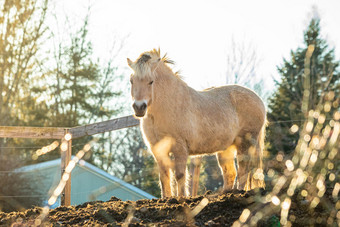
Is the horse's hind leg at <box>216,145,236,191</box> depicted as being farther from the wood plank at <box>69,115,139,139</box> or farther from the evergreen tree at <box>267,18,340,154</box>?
Result: the evergreen tree at <box>267,18,340,154</box>

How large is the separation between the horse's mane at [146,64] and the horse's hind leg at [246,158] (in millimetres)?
2051

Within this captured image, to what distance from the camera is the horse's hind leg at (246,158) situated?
638cm

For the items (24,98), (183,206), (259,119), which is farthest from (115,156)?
(183,206)

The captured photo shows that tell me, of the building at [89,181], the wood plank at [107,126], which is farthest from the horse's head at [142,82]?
the building at [89,181]

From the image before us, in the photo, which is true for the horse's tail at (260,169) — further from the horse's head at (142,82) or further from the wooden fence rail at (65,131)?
the horse's head at (142,82)

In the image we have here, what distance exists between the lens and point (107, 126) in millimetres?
6902

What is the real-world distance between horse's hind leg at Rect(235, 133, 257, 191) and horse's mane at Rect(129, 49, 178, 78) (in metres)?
2.05

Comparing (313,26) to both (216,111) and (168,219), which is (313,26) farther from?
(168,219)

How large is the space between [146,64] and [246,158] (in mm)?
2444

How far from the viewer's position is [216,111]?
6.03m

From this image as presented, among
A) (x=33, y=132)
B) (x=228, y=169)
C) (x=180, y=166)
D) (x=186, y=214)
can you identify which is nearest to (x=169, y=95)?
(x=180, y=166)

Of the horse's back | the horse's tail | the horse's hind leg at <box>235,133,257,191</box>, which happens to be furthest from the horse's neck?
the horse's tail

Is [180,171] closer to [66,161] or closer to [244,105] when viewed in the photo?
[244,105]

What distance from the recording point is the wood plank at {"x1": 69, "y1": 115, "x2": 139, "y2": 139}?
6.81 metres
